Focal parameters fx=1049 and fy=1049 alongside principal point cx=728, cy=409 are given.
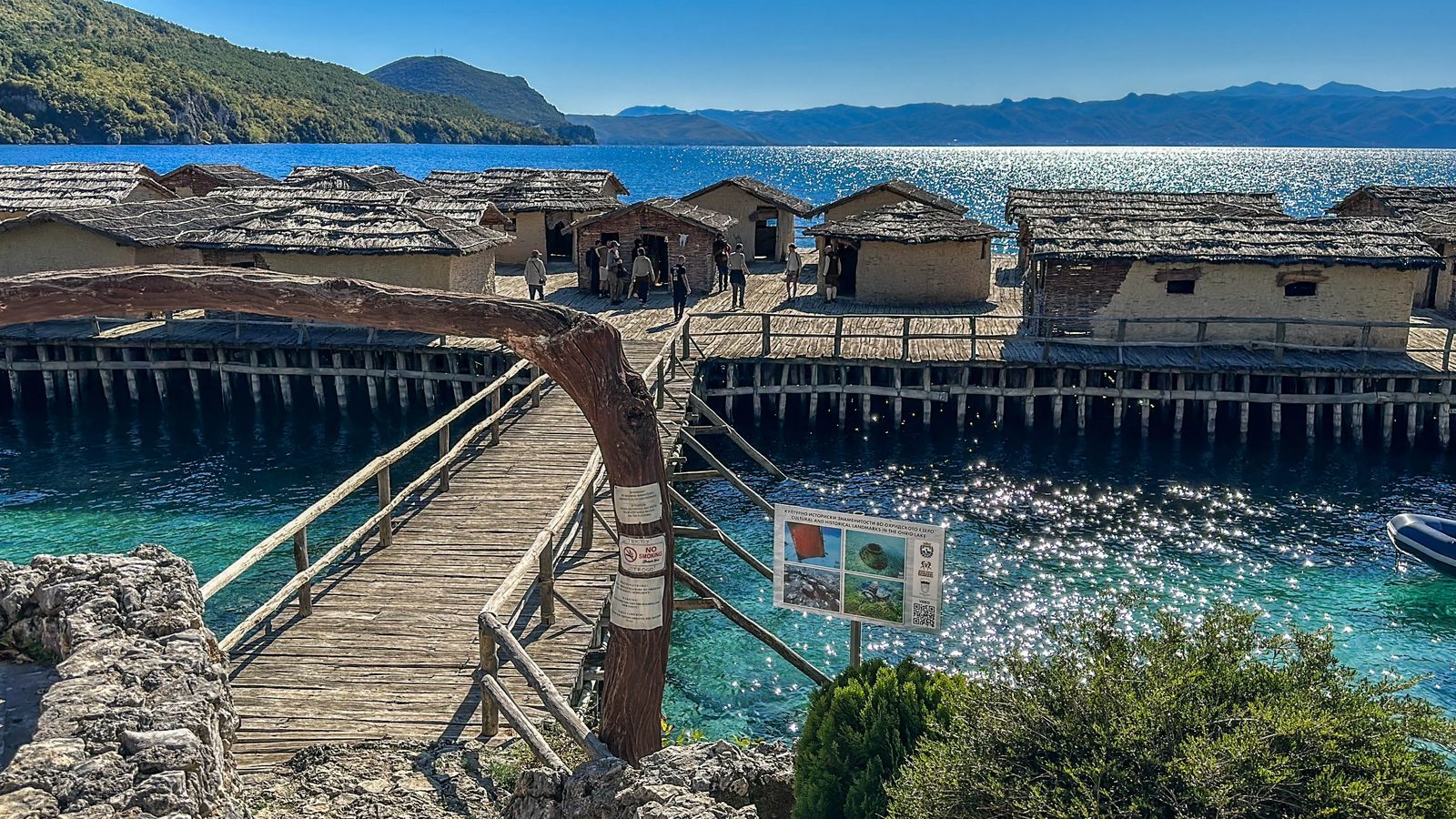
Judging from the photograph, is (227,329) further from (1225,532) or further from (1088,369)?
(1225,532)

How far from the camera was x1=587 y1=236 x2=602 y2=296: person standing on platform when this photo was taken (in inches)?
1371

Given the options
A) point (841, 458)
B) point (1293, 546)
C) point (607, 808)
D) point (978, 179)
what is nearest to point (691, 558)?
point (841, 458)

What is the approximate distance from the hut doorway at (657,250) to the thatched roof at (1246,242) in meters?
12.7

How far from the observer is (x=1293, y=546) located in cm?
2086

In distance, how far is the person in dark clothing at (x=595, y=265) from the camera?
34.8m

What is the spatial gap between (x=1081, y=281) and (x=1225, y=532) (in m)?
8.55

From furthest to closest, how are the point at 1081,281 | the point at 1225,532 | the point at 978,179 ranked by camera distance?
the point at 978,179 < the point at 1081,281 < the point at 1225,532

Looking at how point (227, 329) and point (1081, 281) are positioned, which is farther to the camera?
point (227, 329)

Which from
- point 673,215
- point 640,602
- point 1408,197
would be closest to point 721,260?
point 673,215

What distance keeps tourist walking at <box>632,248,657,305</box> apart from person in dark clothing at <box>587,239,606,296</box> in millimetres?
1251

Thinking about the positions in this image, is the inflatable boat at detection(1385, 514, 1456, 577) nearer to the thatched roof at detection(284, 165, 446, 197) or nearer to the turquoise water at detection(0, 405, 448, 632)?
the turquoise water at detection(0, 405, 448, 632)

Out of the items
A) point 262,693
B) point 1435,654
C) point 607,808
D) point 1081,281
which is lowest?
point 1435,654

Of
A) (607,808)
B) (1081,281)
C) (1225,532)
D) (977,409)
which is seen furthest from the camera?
(977,409)

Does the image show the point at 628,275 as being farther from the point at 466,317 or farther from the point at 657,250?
the point at 466,317
